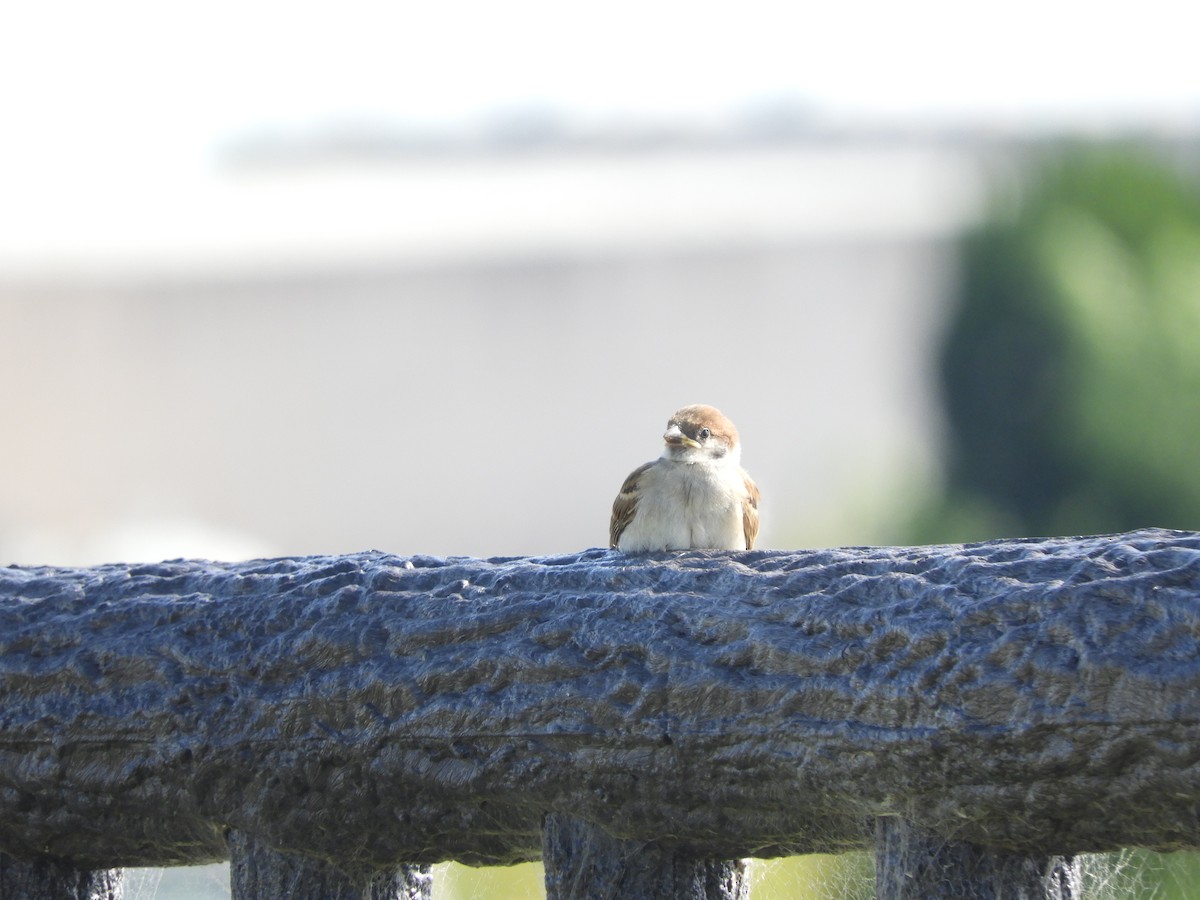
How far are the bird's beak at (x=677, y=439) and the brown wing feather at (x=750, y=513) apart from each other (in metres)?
0.15

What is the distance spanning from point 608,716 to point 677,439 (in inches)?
79.5

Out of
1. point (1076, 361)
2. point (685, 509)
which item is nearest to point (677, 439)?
point (685, 509)

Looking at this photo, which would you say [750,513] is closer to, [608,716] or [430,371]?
[608,716]

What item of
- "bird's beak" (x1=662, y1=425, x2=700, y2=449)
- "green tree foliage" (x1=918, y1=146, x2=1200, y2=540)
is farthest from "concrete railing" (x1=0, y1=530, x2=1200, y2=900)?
"green tree foliage" (x1=918, y1=146, x2=1200, y2=540)

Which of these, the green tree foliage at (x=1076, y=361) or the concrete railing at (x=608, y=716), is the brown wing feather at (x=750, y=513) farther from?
the green tree foliage at (x=1076, y=361)

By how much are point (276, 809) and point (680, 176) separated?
25.3m

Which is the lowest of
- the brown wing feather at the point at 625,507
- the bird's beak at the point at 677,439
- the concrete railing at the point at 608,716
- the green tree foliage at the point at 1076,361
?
the concrete railing at the point at 608,716

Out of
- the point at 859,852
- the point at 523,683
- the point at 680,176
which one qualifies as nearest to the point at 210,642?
the point at 523,683

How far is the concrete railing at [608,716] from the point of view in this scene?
1.52 metres

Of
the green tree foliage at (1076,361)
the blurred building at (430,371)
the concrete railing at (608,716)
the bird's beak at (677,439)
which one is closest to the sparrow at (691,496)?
the bird's beak at (677,439)

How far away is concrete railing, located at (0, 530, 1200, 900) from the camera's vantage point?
152 cm

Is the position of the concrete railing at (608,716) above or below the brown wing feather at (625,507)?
below

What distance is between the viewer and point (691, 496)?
3.60m

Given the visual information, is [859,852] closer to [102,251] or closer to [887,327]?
[887,327]
